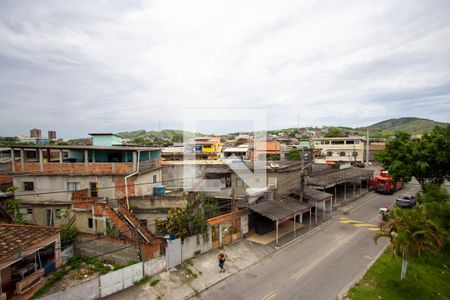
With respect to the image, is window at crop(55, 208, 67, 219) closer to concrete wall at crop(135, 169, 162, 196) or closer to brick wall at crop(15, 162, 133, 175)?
brick wall at crop(15, 162, 133, 175)

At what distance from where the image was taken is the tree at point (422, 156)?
2184 cm

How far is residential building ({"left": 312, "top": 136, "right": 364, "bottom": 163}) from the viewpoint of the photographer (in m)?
54.5

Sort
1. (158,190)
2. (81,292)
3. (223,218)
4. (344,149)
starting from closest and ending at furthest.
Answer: (81,292), (223,218), (158,190), (344,149)

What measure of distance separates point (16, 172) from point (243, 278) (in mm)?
21560

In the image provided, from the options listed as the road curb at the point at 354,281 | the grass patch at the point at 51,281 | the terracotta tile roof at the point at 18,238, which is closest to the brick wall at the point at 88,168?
the terracotta tile roof at the point at 18,238

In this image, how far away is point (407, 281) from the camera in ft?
42.2

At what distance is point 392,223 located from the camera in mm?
12500

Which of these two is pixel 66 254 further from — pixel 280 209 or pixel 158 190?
pixel 280 209

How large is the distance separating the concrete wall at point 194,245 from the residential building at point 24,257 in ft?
25.2

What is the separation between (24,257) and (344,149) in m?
57.7

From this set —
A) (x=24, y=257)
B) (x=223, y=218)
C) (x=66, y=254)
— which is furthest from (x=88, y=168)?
(x=223, y=218)

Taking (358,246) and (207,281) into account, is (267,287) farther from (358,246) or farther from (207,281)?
(358,246)

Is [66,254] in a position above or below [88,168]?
below

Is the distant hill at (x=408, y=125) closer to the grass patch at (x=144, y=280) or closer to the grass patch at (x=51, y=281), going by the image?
the grass patch at (x=144, y=280)
